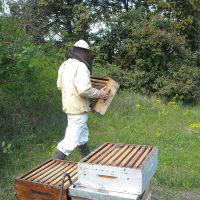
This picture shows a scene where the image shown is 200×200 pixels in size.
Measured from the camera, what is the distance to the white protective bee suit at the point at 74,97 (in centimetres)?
541

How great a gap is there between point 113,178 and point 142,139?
4.66m

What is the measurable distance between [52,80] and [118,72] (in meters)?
6.95

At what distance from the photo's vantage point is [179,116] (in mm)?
10477

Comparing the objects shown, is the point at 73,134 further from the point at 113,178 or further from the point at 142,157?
the point at 113,178

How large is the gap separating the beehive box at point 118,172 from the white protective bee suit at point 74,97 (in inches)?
69.4

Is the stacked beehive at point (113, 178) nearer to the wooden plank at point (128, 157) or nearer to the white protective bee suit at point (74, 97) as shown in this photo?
the wooden plank at point (128, 157)

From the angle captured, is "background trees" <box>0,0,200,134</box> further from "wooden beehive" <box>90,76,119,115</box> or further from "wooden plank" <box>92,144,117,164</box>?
"wooden plank" <box>92,144,117,164</box>

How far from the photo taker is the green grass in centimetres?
581

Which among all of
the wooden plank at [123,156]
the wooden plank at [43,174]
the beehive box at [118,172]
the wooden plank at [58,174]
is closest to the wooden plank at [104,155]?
the beehive box at [118,172]

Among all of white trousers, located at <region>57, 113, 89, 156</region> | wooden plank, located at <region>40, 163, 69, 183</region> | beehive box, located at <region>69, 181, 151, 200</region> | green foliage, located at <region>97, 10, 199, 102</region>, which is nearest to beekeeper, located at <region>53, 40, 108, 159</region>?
white trousers, located at <region>57, 113, 89, 156</region>

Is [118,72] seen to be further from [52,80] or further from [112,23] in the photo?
[52,80]

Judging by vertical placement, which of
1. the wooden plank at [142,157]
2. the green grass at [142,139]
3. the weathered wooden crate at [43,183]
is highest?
the wooden plank at [142,157]

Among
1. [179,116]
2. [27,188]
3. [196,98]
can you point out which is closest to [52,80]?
[179,116]

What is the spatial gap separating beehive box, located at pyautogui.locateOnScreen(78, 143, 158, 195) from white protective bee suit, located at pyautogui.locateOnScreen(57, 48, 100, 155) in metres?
1.76
